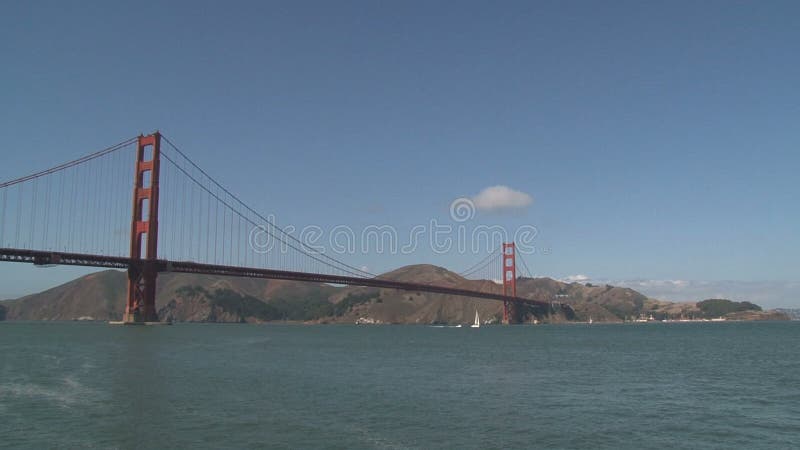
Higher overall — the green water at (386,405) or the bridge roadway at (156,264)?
the bridge roadway at (156,264)

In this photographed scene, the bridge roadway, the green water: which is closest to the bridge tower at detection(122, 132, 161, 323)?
the bridge roadway

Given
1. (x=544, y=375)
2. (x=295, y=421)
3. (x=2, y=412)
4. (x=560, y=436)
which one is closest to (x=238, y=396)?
(x=295, y=421)

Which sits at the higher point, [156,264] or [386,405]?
[156,264]

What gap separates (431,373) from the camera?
34312 millimetres

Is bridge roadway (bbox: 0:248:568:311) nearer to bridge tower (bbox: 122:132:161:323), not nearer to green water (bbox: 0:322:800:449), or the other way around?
bridge tower (bbox: 122:132:161:323)

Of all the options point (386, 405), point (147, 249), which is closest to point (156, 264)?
point (147, 249)

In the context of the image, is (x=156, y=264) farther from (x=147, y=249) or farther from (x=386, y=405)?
(x=386, y=405)

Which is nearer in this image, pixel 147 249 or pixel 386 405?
pixel 386 405

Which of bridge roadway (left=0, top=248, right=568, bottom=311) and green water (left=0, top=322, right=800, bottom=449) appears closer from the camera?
green water (left=0, top=322, right=800, bottom=449)

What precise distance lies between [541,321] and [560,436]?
590 ft

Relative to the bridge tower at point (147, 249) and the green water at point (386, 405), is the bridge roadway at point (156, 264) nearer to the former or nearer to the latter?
the bridge tower at point (147, 249)

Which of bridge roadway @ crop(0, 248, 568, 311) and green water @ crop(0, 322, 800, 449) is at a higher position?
bridge roadway @ crop(0, 248, 568, 311)

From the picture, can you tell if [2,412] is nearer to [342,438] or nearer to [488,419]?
[342,438]

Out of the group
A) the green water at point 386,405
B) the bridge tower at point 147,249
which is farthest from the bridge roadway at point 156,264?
the green water at point 386,405
